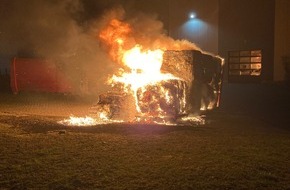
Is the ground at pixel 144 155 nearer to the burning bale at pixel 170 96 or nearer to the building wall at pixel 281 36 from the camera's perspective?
the burning bale at pixel 170 96

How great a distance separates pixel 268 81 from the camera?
2523cm

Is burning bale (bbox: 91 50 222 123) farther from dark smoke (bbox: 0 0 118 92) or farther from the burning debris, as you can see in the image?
dark smoke (bbox: 0 0 118 92)

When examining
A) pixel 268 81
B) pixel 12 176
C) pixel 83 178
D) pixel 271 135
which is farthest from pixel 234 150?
pixel 268 81

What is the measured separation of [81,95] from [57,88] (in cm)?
122

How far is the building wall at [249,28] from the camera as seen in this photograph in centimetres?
2558

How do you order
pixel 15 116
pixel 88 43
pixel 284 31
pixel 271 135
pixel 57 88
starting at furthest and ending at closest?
pixel 284 31 < pixel 57 88 < pixel 88 43 < pixel 15 116 < pixel 271 135

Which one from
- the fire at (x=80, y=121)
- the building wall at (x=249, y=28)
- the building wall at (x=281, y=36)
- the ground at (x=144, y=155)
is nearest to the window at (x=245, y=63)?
the building wall at (x=249, y=28)

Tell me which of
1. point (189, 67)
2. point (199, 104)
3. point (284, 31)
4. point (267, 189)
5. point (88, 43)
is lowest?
point (267, 189)

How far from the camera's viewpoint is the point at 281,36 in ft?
82.8

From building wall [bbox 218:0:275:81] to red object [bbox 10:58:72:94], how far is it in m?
14.2

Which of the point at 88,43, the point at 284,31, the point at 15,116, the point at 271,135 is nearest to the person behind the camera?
the point at 271,135

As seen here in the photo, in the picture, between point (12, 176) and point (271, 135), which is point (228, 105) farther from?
point (12, 176)

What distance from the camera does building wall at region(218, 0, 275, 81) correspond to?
83.9ft

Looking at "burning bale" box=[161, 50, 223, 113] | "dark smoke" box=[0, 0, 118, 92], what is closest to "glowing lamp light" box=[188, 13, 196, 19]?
"dark smoke" box=[0, 0, 118, 92]
